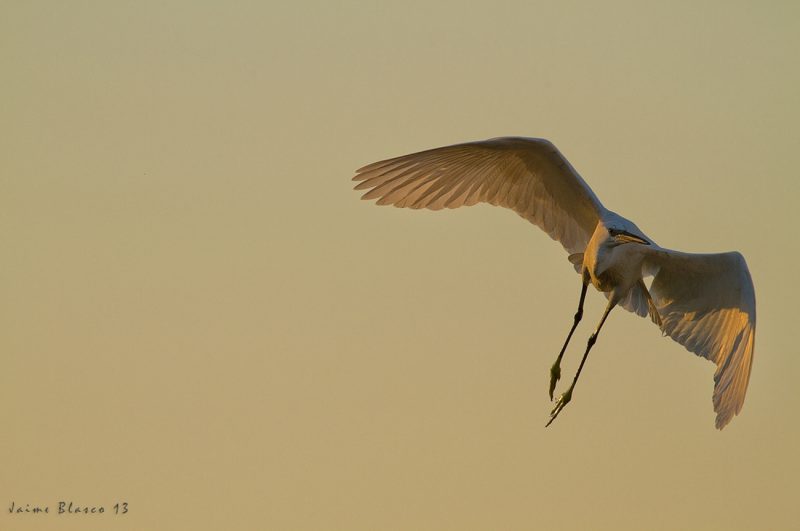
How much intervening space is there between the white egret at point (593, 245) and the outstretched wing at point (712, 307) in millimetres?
12

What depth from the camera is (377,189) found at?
18.0m

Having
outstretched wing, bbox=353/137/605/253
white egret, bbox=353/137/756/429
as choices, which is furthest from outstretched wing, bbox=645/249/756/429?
outstretched wing, bbox=353/137/605/253

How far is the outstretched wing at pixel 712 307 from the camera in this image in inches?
692

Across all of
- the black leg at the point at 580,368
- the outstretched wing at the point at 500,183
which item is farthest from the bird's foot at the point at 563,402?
the outstretched wing at the point at 500,183

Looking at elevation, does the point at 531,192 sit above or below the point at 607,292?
above

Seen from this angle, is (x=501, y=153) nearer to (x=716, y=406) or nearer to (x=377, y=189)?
(x=377, y=189)

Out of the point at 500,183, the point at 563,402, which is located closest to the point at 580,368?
the point at 563,402

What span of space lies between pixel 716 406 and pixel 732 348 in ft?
3.21

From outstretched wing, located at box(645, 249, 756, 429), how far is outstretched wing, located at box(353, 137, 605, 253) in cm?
108

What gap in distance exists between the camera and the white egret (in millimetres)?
17719

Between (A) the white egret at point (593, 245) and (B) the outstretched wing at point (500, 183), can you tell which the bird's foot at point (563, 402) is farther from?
(B) the outstretched wing at point (500, 183)

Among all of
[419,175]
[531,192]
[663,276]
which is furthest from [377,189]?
[663,276]

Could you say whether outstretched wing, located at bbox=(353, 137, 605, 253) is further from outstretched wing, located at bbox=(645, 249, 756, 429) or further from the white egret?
outstretched wing, located at bbox=(645, 249, 756, 429)

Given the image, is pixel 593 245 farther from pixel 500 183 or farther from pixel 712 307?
pixel 712 307
